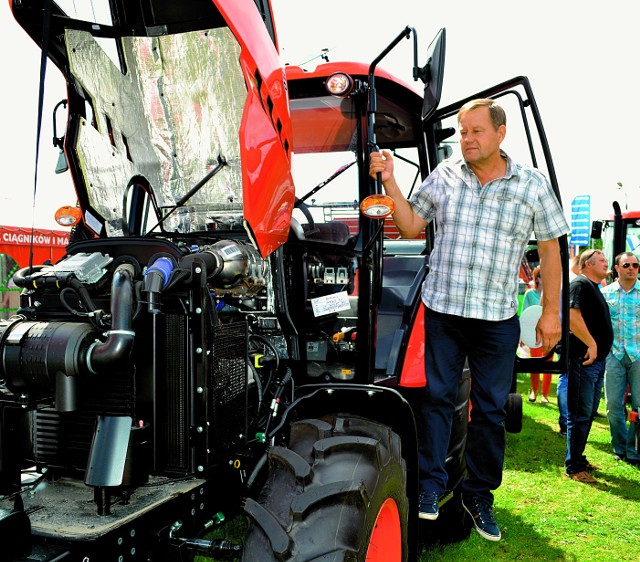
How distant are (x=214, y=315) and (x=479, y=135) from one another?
1.60m

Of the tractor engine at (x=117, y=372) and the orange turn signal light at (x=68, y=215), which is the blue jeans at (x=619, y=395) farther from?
the orange turn signal light at (x=68, y=215)

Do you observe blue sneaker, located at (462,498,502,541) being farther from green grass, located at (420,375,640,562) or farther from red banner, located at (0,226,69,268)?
red banner, located at (0,226,69,268)

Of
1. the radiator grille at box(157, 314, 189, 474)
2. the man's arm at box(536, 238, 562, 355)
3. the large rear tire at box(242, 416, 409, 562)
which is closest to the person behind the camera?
the large rear tire at box(242, 416, 409, 562)

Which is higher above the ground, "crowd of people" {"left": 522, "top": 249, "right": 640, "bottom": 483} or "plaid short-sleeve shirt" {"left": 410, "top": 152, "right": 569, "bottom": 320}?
"plaid short-sleeve shirt" {"left": 410, "top": 152, "right": 569, "bottom": 320}

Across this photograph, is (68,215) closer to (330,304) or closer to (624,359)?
(330,304)

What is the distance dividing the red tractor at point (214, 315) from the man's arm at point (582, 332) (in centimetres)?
254

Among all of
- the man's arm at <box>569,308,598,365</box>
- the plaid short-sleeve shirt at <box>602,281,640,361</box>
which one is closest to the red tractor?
the man's arm at <box>569,308,598,365</box>

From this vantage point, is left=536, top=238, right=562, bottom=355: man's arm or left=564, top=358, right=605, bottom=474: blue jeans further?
left=564, top=358, right=605, bottom=474: blue jeans

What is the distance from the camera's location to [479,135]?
3.07 meters

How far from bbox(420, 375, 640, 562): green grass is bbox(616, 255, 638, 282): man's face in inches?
75.1

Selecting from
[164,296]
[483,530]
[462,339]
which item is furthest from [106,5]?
[483,530]

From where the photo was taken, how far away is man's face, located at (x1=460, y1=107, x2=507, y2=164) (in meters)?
3.07

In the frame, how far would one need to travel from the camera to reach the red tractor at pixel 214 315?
213cm

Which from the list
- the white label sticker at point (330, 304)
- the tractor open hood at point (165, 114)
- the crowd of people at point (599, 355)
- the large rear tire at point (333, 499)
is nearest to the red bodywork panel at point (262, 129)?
the tractor open hood at point (165, 114)
